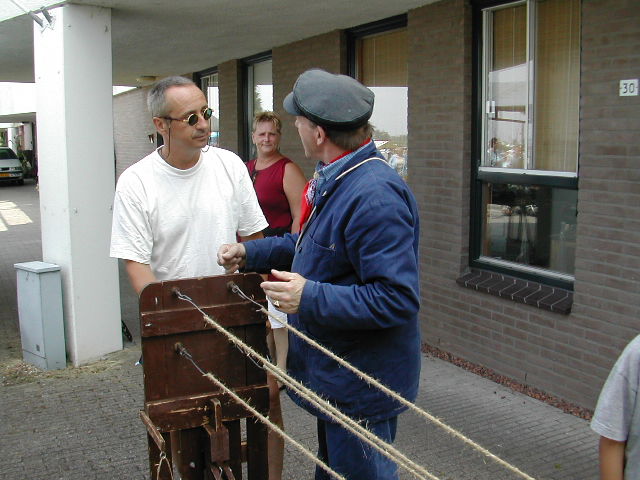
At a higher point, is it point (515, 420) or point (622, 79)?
point (622, 79)

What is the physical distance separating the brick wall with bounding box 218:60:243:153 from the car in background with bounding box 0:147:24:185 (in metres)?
25.3

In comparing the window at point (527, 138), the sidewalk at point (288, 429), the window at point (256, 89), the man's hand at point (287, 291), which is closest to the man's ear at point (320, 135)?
the man's hand at point (287, 291)

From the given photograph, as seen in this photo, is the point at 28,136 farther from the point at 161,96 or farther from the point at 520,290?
the point at 161,96

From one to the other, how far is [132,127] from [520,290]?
40.3ft

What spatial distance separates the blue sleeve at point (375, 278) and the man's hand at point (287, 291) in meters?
0.02

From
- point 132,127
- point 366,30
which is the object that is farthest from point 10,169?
point 366,30

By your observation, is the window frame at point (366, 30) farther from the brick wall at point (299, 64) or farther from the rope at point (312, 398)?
the rope at point (312, 398)

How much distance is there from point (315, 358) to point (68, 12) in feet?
14.9

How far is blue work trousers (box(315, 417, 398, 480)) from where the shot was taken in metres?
2.55

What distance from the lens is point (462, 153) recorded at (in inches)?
233

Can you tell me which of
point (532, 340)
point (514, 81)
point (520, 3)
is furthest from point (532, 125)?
point (532, 340)

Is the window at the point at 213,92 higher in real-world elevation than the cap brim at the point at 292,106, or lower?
higher

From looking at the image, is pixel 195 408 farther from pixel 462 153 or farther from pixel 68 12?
pixel 68 12

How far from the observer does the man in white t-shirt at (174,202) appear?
9.73 feet
